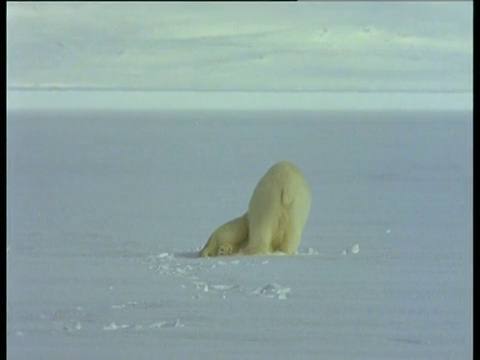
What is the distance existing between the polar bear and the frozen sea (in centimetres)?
10

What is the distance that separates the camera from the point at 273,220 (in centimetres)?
452

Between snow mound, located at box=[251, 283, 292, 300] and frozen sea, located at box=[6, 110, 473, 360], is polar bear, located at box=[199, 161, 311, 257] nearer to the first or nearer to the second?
frozen sea, located at box=[6, 110, 473, 360]

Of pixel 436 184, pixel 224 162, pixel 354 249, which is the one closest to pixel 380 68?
pixel 224 162

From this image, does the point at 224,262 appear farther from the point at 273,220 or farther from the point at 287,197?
the point at 287,197

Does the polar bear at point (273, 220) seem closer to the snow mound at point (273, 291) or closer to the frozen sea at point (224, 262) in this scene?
the frozen sea at point (224, 262)

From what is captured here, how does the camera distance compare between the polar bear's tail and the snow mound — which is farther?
the polar bear's tail

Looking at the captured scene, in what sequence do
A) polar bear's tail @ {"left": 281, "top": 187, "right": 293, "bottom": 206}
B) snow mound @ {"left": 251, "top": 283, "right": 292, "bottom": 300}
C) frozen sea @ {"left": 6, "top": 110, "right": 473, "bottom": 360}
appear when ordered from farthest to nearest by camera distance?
1. polar bear's tail @ {"left": 281, "top": 187, "right": 293, "bottom": 206}
2. snow mound @ {"left": 251, "top": 283, "right": 292, "bottom": 300}
3. frozen sea @ {"left": 6, "top": 110, "right": 473, "bottom": 360}

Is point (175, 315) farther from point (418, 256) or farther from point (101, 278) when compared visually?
point (418, 256)

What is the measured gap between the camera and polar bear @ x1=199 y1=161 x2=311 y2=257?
4508 millimetres

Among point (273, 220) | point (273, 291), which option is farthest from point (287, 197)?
point (273, 291)

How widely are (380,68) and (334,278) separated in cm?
691

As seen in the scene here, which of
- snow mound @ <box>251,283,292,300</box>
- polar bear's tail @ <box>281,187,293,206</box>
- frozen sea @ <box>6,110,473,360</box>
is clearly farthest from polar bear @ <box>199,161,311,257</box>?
snow mound @ <box>251,283,292,300</box>

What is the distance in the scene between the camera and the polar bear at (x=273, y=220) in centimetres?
451

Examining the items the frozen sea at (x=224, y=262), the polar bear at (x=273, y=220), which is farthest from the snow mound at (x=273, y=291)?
the polar bear at (x=273, y=220)
